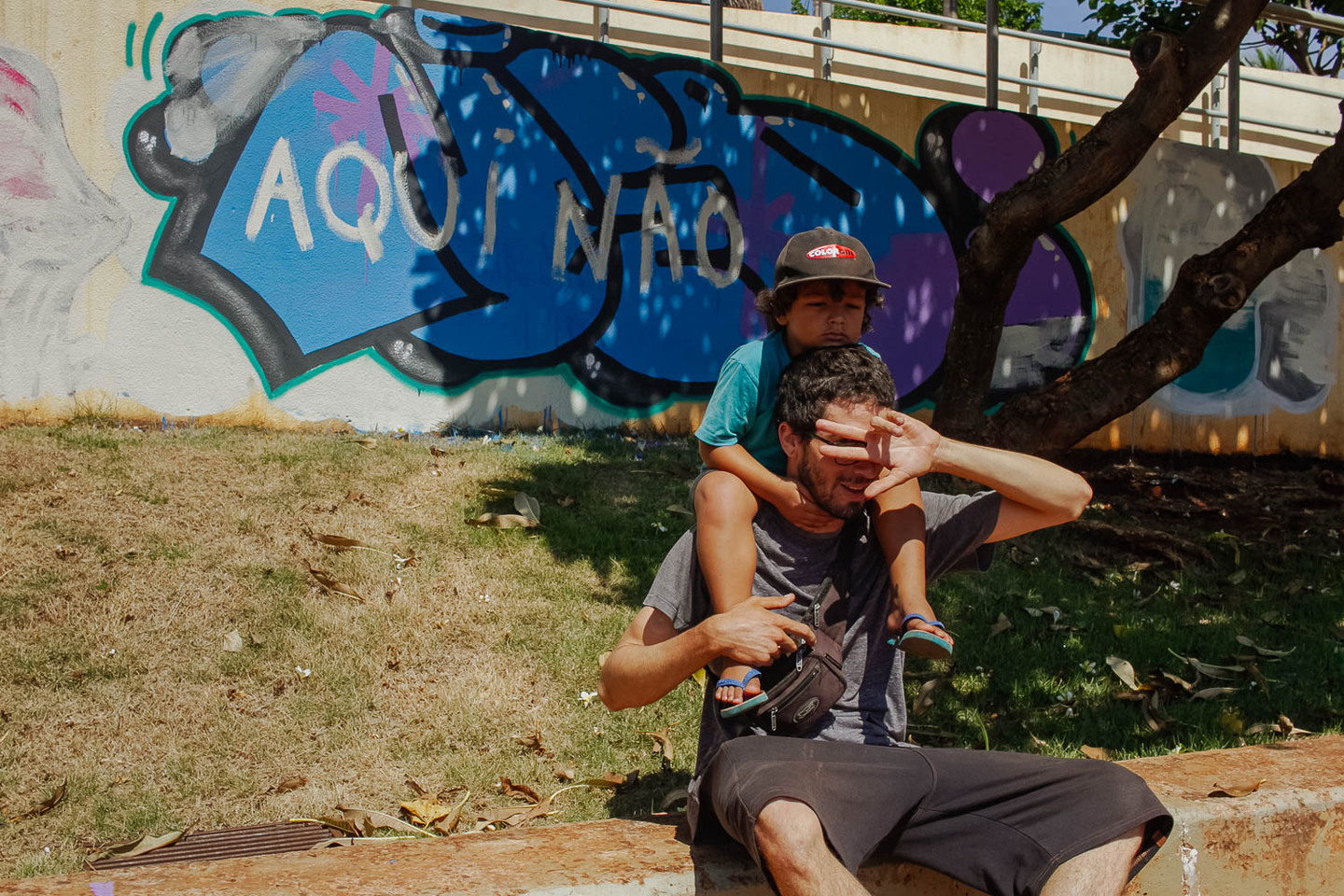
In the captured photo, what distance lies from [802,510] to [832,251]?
0.81m

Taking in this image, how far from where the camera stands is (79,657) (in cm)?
425

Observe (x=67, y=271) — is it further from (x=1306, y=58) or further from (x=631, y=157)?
(x=1306, y=58)

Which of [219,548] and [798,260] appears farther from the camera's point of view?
[219,548]

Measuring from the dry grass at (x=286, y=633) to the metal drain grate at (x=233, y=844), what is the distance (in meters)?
0.09

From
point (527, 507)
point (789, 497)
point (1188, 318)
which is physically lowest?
point (527, 507)

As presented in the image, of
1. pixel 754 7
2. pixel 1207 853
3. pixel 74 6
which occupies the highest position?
pixel 754 7

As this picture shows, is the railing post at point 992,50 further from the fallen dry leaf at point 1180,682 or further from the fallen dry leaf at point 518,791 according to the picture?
the fallen dry leaf at point 518,791

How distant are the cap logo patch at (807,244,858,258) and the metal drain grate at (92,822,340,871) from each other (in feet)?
7.30

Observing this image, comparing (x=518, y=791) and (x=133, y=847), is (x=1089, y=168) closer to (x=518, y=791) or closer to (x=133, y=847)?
(x=518, y=791)

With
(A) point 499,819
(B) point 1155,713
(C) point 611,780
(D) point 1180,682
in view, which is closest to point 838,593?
(C) point 611,780

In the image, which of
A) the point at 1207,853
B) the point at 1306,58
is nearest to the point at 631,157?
the point at 1207,853

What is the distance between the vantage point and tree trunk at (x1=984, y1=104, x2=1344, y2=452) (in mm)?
6199

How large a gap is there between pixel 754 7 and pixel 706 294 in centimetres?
783

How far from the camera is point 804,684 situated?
2.77m
